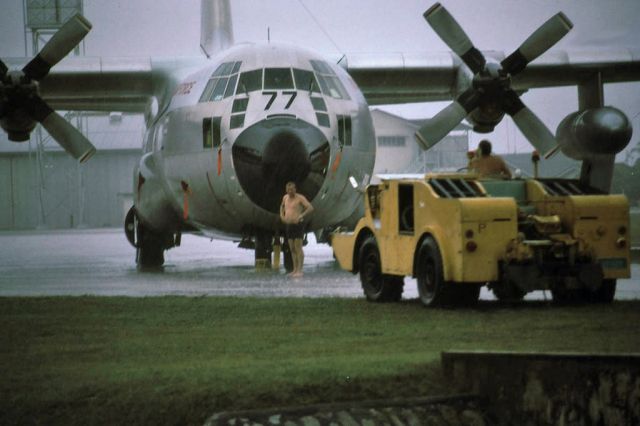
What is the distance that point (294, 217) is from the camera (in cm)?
1931

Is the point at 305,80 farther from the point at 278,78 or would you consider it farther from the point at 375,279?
the point at 375,279

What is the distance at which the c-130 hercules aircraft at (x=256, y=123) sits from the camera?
19.6 m

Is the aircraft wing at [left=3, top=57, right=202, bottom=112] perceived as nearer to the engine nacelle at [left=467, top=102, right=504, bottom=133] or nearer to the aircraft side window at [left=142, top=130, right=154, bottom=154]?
the aircraft side window at [left=142, top=130, right=154, bottom=154]

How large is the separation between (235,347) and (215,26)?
16902 millimetres

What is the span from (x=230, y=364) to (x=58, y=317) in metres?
4.24

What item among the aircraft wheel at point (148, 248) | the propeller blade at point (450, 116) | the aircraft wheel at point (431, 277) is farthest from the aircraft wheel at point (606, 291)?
the aircraft wheel at point (148, 248)

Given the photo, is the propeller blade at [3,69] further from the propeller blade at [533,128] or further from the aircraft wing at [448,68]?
the propeller blade at [533,128]

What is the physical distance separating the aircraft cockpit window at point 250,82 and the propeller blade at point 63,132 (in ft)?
10.9

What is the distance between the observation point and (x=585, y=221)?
13.0m

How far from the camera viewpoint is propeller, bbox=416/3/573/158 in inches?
821

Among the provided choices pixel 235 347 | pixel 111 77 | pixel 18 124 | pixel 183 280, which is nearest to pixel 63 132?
pixel 18 124

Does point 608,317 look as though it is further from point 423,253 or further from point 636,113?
point 636,113

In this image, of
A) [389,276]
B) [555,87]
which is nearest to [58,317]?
[389,276]

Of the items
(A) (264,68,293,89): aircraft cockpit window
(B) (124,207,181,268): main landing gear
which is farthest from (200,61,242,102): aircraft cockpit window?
(B) (124,207,181,268): main landing gear
